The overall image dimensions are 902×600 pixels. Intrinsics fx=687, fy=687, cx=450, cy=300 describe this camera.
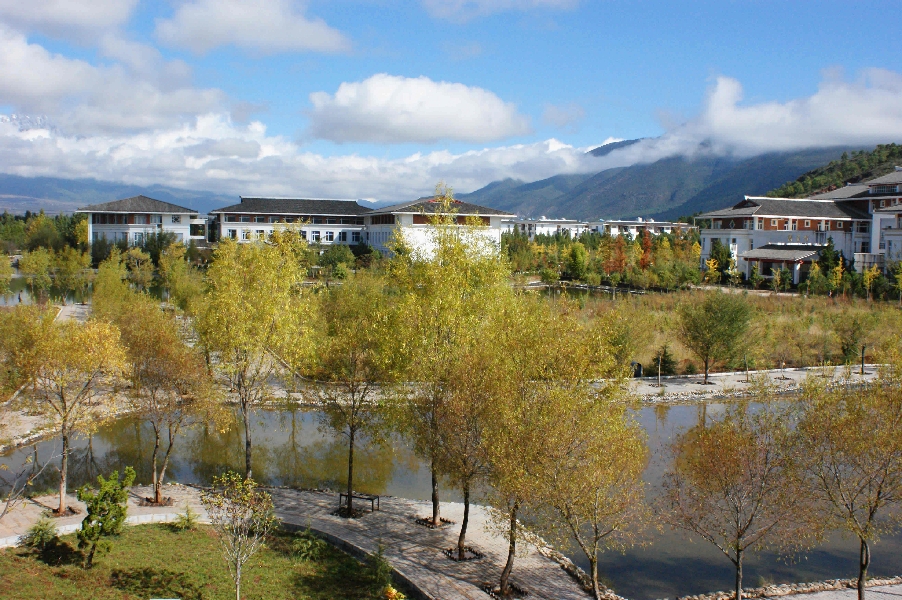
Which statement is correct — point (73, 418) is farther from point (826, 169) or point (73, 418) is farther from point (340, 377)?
point (826, 169)

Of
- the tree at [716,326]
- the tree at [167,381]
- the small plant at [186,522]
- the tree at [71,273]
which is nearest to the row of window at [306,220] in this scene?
the tree at [71,273]

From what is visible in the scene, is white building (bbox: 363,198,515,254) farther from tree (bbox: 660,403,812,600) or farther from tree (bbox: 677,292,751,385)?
tree (bbox: 660,403,812,600)

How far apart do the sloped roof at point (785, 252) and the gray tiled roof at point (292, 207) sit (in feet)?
120

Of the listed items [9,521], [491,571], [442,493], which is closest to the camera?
[491,571]

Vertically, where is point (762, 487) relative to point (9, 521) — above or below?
above

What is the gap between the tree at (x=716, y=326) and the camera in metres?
26.5

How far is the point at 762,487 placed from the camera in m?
10.3

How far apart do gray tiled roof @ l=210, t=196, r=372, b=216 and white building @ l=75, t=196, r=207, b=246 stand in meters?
5.94

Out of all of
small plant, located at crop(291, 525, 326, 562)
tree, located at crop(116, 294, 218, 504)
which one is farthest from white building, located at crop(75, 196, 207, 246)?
small plant, located at crop(291, 525, 326, 562)

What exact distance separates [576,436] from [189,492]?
9.51m

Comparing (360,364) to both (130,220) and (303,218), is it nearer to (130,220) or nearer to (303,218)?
(130,220)

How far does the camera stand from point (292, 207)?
229ft

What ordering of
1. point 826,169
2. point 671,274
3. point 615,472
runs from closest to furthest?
point 615,472 → point 671,274 → point 826,169

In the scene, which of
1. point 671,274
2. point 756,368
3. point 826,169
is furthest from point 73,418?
point 826,169
